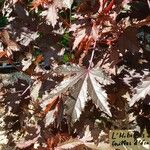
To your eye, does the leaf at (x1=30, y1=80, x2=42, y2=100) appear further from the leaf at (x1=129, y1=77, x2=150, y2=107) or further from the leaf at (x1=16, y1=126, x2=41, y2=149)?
the leaf at (x1=129, y1=77, x2=150, y2=107)

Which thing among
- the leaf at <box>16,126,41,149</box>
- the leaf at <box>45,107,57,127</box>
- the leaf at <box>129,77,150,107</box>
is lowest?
the leaf at <box>16,126,41,149</box>

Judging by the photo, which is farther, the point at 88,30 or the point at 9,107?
the point at 9,107

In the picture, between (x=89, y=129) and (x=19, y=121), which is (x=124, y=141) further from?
(x=19, y=121)

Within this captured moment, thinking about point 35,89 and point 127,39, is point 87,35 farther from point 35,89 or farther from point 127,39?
point 35,89

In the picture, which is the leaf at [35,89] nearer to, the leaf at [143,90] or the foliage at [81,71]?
the foliage at [81,71]

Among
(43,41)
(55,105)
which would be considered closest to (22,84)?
(43,41)

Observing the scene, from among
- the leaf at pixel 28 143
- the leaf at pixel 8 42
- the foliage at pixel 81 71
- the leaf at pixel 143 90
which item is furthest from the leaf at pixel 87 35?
the leaf at pixel 28 143

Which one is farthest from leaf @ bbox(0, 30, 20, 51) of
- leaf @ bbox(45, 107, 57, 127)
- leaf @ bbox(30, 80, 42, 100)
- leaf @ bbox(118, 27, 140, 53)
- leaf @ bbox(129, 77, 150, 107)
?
leaf @ bbox(129, 77, 150, 107)

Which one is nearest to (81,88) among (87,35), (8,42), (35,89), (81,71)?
(81,71)
